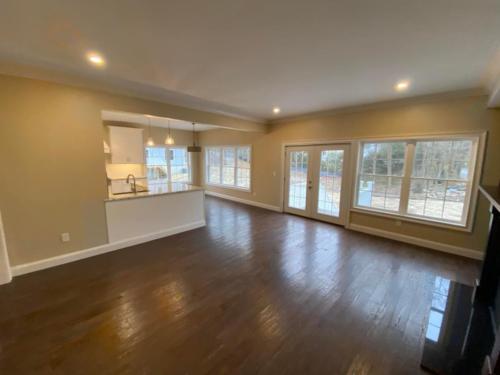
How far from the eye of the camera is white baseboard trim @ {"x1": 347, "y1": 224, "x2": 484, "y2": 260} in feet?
11.6

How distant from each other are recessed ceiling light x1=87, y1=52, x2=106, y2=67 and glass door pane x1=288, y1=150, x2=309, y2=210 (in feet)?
14.9

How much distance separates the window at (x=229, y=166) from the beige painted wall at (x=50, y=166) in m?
4.26

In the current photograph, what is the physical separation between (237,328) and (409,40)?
3.24 metres

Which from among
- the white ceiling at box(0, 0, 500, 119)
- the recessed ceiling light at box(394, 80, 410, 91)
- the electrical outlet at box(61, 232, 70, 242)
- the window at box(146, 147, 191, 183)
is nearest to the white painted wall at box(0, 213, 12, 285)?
the electrical outlet at box(61, 232, 70, 242)

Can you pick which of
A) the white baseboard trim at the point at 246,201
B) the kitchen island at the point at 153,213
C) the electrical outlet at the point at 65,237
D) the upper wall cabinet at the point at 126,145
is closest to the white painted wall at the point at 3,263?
the electrical outlet at the point at 65,237

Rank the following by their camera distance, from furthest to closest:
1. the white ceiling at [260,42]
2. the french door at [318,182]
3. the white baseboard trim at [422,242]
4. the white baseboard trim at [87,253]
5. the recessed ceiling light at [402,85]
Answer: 1. the french door at [318,182]
2. the white baseboard trim at [422,242]
3. the recessed ceiling light at [402,85]
4. the white baseboard trim at [87,253]
5. the white ceiling at [260,42]

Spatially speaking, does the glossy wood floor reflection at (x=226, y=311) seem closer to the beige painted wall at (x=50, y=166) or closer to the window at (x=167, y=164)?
the beige painted wall at (x=50, y=166)

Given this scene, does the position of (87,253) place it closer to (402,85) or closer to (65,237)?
(65,237)

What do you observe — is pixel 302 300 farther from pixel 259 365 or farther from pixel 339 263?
pixel 339 263

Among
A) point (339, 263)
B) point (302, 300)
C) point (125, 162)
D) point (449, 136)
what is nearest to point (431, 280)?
point (339, 263)

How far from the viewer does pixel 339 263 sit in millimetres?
3236

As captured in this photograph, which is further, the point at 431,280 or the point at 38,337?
the point at 431,280

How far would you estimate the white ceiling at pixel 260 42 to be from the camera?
1.63 metres

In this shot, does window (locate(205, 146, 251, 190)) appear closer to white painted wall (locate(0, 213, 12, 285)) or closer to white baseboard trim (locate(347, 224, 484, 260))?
white baseboard trim (locate(347, 224, 484, 260))
